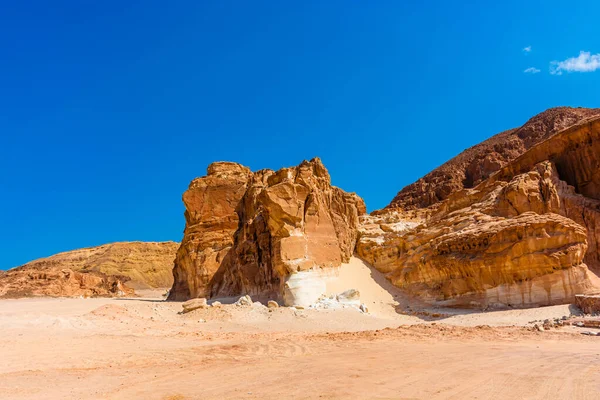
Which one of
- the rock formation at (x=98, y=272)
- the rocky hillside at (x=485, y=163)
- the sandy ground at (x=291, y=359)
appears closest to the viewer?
the sandy ground at (x=291, y=359)

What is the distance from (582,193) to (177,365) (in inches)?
981

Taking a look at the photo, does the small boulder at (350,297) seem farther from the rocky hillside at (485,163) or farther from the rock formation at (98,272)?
the rocky hillside at (485,163)

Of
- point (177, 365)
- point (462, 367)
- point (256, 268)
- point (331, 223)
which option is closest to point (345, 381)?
point (462, 367)

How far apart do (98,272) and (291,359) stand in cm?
5192

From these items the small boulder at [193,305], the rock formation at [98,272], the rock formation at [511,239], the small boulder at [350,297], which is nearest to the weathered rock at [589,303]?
the rock formation at [511,239]

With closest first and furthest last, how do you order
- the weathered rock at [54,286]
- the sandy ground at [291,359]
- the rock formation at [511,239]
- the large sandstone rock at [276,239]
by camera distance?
the sandy ground at [291,359] < the rock formation at [511,239] < the large sandstone rock at [276,239] < the weathered rock at [54,286]

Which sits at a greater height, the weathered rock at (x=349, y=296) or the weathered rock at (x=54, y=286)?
the weathered rock at (x=54, y=286)

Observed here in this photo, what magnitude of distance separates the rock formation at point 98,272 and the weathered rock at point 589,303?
3750cm

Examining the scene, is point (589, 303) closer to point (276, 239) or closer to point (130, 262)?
point (276, 239)

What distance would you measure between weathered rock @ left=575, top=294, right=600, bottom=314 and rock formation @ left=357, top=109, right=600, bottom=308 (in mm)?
931

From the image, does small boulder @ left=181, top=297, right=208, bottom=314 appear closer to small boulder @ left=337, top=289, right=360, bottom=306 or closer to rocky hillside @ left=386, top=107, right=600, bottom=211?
small boulder @ left=337, top=289, right=360, bottom=306

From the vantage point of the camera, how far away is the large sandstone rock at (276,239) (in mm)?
16372

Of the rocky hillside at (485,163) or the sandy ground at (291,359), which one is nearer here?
the sandy ground at (291,359)

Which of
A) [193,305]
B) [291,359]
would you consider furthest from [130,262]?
[291,359]
